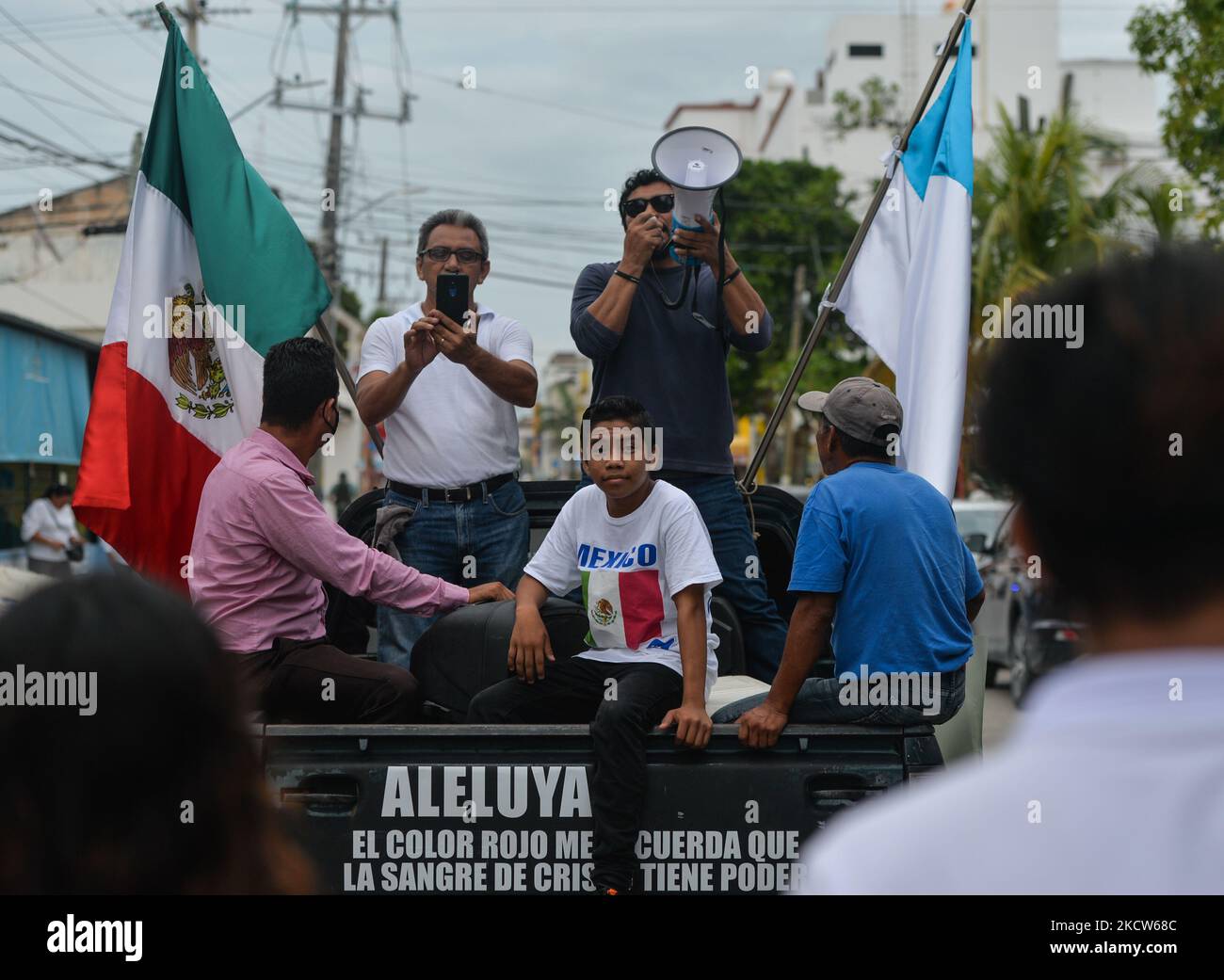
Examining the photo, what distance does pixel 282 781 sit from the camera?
4.14 m

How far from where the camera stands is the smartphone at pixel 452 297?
5.43 metres

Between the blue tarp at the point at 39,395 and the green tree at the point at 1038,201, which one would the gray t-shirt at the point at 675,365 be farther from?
the green tree at the point at 1038,201

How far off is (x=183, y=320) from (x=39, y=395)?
59.3 ft

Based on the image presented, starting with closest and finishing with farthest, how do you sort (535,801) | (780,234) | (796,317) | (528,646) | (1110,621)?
(1110,621) < (535,801) < (528,646) < (796,317) < (780,234)

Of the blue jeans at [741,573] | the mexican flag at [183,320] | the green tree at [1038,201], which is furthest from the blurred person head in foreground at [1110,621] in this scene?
the green tree at [1038,201]

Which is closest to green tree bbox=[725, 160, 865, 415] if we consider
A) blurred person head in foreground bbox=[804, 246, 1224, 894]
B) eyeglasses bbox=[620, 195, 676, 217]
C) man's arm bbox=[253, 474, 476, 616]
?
eyeglasses bbox=[620, 195, 676, 217]

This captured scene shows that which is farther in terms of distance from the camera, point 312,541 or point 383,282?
point 383,282

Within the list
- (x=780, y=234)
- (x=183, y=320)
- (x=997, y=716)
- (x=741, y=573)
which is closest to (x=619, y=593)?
(x=741, y=573)

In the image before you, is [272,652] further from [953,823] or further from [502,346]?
[953,823]

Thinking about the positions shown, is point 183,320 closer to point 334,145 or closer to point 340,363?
point 340,363

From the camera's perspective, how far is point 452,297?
544cm

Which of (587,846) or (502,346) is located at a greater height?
(502,346)
